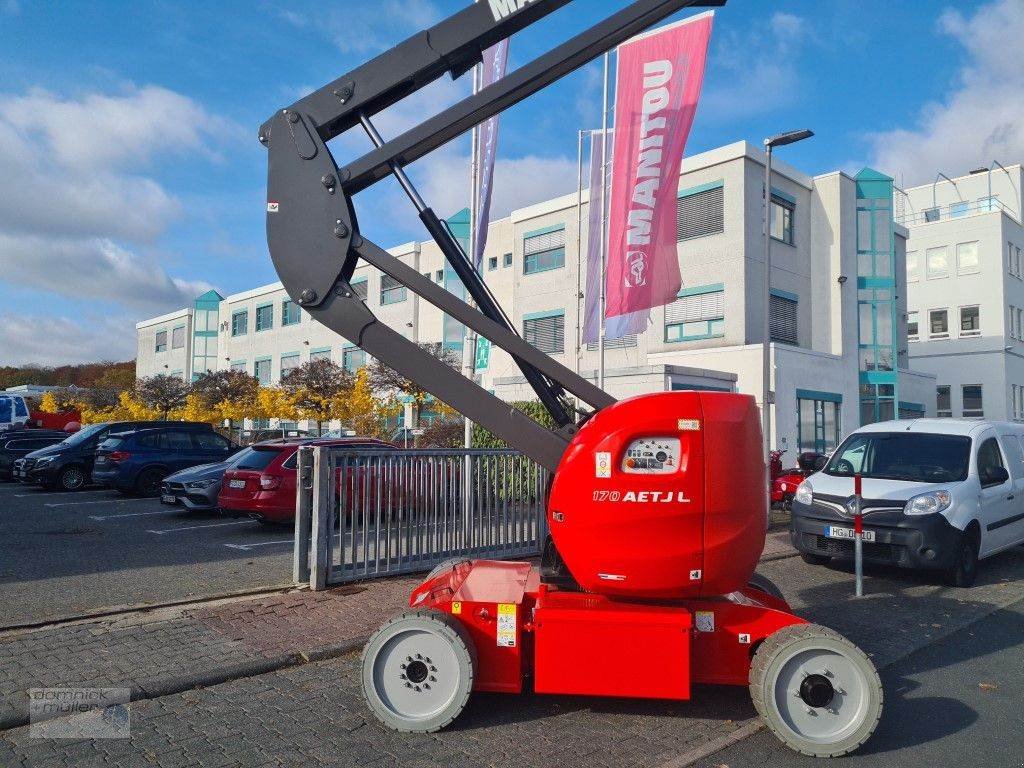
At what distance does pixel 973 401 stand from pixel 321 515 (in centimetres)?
4070

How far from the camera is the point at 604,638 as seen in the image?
4.58 meters

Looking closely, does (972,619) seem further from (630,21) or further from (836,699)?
(630,21)

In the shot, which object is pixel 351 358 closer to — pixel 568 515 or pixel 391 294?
pixel 391 294

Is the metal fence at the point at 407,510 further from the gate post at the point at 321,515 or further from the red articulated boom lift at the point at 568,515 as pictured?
the red articulated boom lift at the point at 568,515

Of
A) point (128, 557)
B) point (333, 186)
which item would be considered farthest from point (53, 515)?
point (333, 186)

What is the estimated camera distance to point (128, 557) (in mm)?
10102

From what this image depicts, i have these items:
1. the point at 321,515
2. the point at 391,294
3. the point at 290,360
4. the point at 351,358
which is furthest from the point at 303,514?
the point at 290,360

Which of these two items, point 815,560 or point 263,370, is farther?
point 263,370

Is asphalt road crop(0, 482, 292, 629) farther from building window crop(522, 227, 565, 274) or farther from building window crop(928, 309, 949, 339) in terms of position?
building window crop(928, 309, 949, 339)

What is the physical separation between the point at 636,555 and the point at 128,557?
801 centimetres

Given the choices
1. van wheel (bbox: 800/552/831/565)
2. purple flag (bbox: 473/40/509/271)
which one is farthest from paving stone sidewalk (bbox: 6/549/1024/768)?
purple flag (bbox: 473/40/509/271)

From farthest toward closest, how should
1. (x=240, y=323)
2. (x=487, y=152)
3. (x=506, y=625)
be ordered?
(x=240, y=323), (x=487, y=152), (x=506, y=625)

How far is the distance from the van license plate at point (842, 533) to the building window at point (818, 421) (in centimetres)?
1877

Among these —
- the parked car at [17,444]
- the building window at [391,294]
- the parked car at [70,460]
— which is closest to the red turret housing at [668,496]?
the parked car at [70,460]
